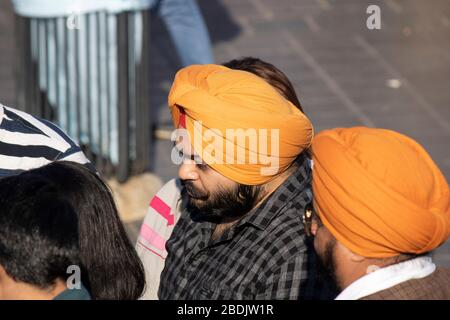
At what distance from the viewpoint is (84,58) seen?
18.5 feet

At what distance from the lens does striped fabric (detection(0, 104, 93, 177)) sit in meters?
3.35

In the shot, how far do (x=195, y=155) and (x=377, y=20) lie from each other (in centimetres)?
569

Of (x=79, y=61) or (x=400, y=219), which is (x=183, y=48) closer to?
(x=79, y=61)

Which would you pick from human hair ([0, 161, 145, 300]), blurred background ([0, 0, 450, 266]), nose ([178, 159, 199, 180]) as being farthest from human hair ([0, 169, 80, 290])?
blurred background ([0, 0, 450, 266])

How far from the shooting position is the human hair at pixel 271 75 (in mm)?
3293

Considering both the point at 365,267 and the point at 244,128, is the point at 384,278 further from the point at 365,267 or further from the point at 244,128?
the point at 244,128

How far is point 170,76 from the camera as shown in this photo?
7.56m

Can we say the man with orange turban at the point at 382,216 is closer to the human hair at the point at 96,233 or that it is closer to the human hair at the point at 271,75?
the human hair at the point at 96,233

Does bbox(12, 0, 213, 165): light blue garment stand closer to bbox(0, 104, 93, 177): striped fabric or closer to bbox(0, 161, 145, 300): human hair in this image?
bbox(0, 104, 93, 177): striped fabric

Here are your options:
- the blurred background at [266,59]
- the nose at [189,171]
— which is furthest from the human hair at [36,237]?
the blurred background at [266,59]

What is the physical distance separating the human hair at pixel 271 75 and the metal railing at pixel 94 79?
2.21 metres
